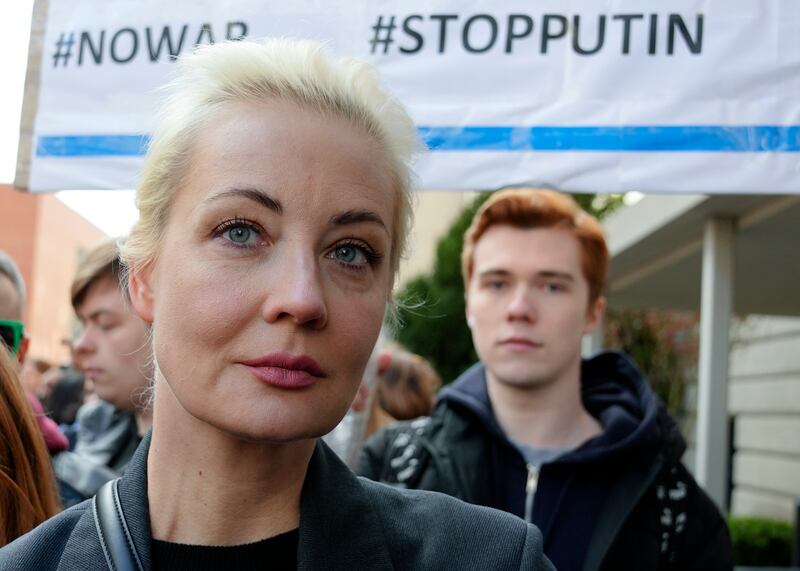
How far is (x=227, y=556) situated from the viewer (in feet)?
5.96

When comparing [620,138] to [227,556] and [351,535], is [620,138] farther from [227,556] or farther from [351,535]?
[227,556]

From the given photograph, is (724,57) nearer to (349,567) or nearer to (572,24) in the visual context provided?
(572,24)

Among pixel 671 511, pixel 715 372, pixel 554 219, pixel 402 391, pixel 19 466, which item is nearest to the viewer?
pixel 19 466

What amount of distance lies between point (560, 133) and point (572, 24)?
A: 0.30m

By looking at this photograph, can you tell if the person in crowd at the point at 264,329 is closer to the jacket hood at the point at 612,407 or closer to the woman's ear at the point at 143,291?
the woman's ear at the point at 143,291

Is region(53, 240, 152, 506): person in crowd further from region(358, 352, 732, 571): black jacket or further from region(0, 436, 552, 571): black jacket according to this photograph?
region(0, 436, 552, 571): black jacket

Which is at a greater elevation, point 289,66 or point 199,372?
point 289,66

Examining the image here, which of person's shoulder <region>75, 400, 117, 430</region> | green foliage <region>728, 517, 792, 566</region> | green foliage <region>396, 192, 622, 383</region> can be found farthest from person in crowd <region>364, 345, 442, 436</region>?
green foliage <region>396, 192, 622, 383</region>

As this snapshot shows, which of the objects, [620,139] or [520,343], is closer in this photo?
[620,139]

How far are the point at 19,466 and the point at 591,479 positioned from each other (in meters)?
1.71

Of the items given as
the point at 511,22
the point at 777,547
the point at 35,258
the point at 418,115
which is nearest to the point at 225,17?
the point at 418,115

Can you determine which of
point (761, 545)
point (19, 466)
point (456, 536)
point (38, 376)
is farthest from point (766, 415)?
point (456, 536)

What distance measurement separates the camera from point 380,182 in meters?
1.88

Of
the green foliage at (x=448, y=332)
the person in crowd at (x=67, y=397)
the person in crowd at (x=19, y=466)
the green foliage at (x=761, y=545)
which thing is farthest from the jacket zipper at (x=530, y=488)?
the green foliage at (x=448, y=332)
